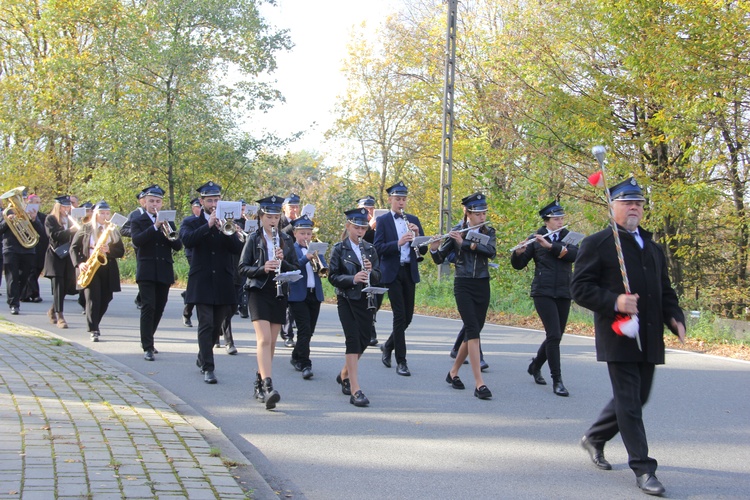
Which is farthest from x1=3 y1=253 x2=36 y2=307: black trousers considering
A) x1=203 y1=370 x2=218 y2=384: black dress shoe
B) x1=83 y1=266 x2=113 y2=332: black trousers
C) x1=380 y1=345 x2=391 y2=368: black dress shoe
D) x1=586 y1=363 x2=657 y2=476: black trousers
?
x1=586 y1=363 x2=657 y2=476: black trousers

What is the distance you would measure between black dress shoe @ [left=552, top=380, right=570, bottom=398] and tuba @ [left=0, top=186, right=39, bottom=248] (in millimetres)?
10460

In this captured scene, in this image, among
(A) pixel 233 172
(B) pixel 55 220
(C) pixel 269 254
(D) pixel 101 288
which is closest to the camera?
(C) pixel 269 254

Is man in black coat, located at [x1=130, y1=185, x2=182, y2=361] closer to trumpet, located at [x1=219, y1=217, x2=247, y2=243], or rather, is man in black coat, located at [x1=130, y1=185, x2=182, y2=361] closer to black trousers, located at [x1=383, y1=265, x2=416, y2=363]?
trumpet, located at [x1=219, y1=217, x2=247, y2=243]

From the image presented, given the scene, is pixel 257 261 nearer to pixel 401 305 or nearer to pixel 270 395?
pixel 270 395

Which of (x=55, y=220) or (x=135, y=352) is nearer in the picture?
(x=135, y=352)

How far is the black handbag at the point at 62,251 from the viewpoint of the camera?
13812mm

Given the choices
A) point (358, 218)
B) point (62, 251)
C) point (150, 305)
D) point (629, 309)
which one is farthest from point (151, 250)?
point (629, 309)

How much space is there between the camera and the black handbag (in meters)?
13.8

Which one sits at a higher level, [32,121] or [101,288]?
[32,121]

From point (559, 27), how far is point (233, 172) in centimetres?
1574

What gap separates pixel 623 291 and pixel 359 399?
3116 millimetres

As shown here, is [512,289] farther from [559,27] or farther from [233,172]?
[233,172]

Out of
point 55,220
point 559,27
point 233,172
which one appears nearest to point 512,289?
point 559,27

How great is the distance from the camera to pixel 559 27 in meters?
19.7
